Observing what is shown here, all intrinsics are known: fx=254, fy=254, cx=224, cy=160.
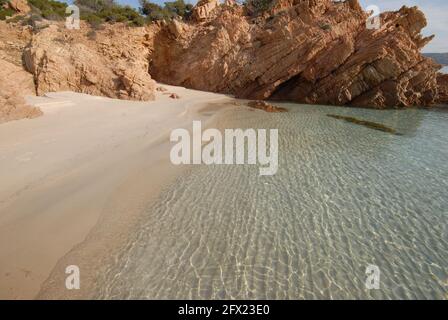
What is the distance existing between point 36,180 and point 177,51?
22042mm

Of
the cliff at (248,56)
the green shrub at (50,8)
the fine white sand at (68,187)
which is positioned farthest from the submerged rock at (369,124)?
the green shrub at (50,8)

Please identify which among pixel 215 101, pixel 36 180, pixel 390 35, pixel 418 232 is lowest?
pixel 418 232

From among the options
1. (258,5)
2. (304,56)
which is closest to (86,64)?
(304,56)

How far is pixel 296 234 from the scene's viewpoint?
5.37 meters

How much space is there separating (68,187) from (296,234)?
5557 millimetres

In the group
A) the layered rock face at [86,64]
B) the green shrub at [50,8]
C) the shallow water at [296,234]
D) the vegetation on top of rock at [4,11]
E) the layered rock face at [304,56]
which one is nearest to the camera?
the shallow water at [296,234]

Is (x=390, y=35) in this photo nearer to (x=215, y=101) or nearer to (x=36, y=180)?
(x=215, y=101)

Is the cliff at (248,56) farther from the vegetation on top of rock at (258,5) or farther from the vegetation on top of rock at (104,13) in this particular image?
the vegetation on top of rock at (104,13)

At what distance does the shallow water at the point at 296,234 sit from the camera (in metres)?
4.16

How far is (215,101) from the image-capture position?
68.5 feet

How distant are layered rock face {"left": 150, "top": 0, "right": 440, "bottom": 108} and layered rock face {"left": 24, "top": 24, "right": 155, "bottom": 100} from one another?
718 cm

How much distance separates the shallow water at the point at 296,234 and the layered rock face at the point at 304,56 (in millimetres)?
13298

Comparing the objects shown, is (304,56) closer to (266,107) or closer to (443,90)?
(266,107)
